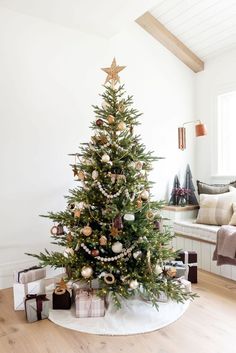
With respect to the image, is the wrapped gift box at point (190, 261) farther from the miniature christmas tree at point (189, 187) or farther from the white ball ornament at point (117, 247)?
the miniature christmas tree at point (189, 187)

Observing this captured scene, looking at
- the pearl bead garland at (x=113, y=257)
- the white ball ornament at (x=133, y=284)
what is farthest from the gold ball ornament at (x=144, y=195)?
the white ball ornament at (x=133, y=284)

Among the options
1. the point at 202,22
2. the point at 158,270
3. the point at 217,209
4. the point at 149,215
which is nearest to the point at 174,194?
the point at 217,209

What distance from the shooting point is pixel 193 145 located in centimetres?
403

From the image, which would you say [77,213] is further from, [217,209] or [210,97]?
[210,97]

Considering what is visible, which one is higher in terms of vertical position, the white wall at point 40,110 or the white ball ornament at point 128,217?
the white wall at point 40,110

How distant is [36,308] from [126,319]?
1.99 ft

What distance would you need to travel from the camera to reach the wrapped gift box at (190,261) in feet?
8.57

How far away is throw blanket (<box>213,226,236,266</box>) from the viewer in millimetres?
2539

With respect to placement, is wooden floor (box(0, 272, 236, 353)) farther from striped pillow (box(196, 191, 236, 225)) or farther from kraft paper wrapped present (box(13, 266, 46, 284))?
striped pillow (box(196, 191, 236, 225))

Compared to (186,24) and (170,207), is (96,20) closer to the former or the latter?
(186,24)

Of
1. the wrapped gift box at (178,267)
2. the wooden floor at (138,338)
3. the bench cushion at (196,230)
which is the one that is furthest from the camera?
the bench cushion at (196,230)

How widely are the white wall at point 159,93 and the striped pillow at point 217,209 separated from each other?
64cm

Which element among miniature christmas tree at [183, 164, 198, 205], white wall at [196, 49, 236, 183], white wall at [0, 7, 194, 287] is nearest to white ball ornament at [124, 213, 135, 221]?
white wall at [0, 7, 194, 287]

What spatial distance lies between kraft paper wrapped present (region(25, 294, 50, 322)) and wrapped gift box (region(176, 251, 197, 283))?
119 cm
